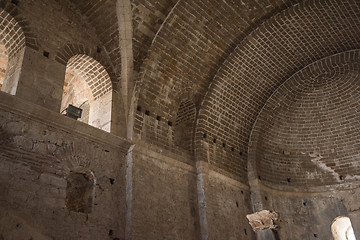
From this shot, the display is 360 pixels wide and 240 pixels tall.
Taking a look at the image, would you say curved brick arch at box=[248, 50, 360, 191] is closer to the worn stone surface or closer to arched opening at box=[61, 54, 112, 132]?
the worn stone surface

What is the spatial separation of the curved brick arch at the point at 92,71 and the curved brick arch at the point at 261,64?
2.99m

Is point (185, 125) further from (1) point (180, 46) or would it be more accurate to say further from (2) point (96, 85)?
(2) point (96, 85)

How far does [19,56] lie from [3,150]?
2289mm

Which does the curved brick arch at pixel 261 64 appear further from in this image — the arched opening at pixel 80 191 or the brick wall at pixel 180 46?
the arched opening at pixel 80 191

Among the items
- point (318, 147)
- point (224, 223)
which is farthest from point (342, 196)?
point (224, 223)

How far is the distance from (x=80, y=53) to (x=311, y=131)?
8720 mm

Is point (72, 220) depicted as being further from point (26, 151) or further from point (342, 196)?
point (342, 196)

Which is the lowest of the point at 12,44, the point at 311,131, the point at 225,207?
the point at 225,207

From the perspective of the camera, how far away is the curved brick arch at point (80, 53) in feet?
25.6

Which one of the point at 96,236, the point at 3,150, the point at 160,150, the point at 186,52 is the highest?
the point at 186,52

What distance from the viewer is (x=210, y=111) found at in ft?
33.9

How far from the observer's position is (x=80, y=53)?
8.25 meters

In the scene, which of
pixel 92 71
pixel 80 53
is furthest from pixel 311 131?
pixel 80 53

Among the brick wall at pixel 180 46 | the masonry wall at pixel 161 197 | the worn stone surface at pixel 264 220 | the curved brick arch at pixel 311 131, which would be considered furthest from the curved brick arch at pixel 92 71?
the curved brick arch at pixel 311 131
